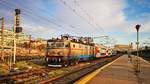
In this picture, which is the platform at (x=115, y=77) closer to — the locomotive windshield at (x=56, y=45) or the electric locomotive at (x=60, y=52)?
the electric locomotive at (x=60, y=52)

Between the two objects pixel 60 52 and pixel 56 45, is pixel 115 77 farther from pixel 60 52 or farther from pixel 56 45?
pixel 56 45

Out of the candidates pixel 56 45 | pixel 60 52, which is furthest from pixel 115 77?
pixel 56 45

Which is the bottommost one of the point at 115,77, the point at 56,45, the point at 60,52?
the point at 115,77

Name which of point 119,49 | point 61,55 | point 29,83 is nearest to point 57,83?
point 29,83

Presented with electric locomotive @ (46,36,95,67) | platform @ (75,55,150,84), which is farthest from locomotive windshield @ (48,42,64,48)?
platform @ (75,55,150,84)

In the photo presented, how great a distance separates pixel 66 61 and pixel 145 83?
15.5m

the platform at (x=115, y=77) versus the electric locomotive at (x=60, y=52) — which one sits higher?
the electric locomotive at (x=60, y=52)

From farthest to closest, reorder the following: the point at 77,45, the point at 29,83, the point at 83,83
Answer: the point at 77,45, the point at 29,83, the point at 83,83

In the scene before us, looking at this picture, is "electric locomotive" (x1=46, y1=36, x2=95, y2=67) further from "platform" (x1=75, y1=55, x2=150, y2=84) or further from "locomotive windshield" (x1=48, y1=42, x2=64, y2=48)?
"platform" (x1=75, y1=55, x2=150, y2=84)

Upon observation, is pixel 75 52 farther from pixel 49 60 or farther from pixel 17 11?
pixel 17 11

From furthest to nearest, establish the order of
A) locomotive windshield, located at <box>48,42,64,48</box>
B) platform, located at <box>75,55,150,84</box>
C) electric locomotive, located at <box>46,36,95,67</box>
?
locomotive windshield, located at <box>48,42,64,48</box> < electric locomotive, located at <box>46,36,95,67</box> < platform, located at <box>75,55,150,84</box>

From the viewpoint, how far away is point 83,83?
460 inches

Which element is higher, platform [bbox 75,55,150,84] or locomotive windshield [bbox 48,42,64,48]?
locomotive windshield [bbox 48,42,64,48]

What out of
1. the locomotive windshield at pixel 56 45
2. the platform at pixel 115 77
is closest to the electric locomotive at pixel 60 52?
the locomotive windshield at pixel 56 45
